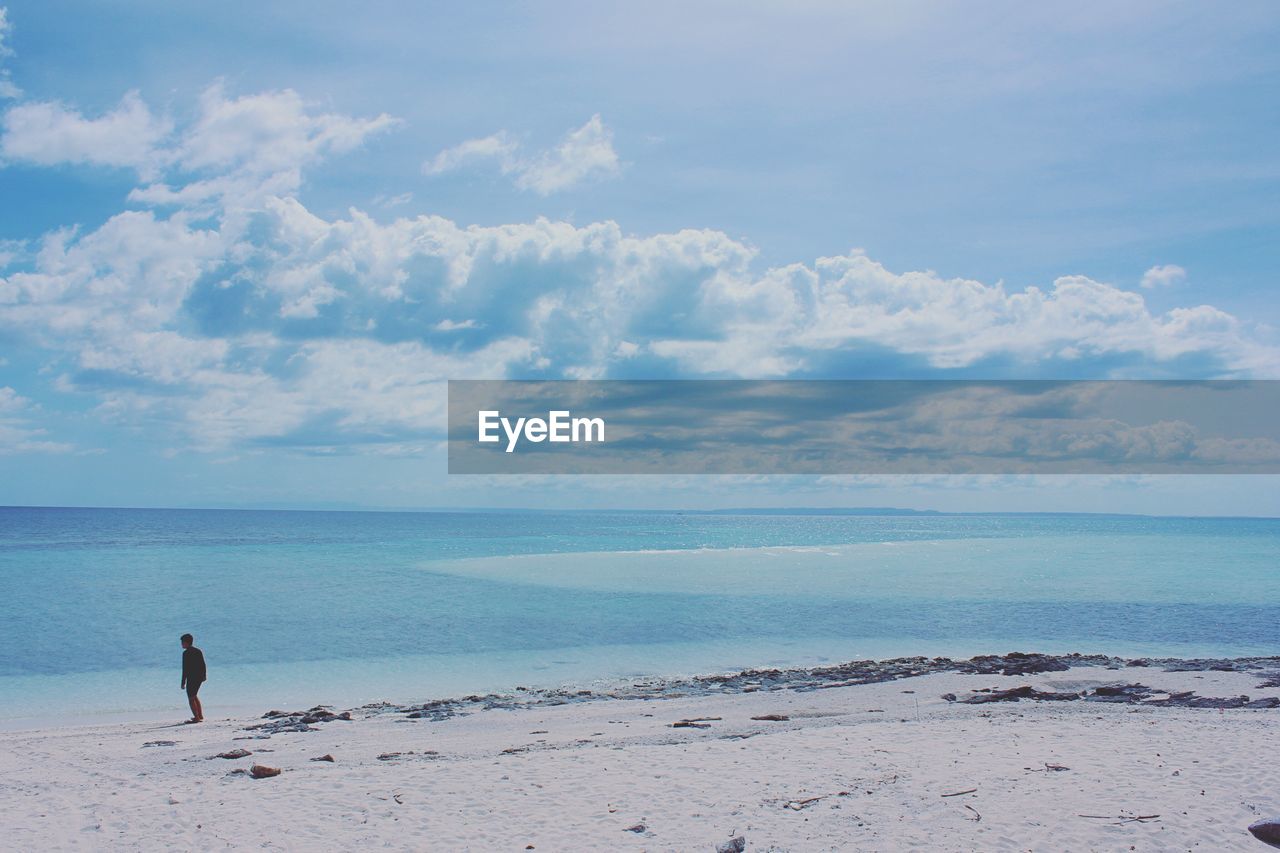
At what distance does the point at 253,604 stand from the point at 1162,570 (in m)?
58.8

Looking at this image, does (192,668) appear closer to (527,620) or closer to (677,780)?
(677,780)

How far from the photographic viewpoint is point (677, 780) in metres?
11.0

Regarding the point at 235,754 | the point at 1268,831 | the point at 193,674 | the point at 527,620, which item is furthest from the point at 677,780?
the point at 527,620

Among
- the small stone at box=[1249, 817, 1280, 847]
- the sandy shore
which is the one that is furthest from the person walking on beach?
the small stone at box=[1249, 817, 1280, 847]

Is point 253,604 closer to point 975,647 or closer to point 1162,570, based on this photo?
point 975,647

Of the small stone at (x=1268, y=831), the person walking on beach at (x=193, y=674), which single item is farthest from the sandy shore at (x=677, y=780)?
the person walking on beach at (x=193, y=674)

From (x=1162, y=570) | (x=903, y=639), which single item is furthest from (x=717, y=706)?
(x=1162, y=570)

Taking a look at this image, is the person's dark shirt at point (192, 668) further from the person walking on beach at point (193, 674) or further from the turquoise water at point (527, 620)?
the turquoise water at point (527, 620)

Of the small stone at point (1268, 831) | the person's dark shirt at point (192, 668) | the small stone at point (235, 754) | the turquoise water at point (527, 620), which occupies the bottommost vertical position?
the turquoise water at point (527, 620)

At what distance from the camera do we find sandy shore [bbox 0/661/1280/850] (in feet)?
29.6

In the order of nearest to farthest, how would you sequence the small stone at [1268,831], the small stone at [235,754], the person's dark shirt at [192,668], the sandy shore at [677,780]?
the small stone at [1268,831] < the sandy shore at [677,780] < the small stone at [235,754] < the person's dark shirt at [192,668]

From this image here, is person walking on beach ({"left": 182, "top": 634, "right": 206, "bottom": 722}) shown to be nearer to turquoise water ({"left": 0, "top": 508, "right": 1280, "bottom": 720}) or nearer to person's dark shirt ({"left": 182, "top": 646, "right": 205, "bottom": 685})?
person's dark shirt ({"left": 182, "top": 646, "right": 205, "bottom": 685})

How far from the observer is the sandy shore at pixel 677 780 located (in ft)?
29.6

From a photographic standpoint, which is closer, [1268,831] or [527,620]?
[1268,831]
